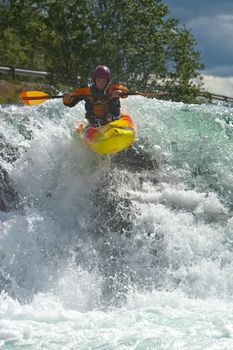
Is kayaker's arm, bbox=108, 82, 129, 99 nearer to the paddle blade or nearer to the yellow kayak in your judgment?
the yellow kayak

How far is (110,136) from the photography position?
29.1ft

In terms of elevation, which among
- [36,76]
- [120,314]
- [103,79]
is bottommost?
[36,76]

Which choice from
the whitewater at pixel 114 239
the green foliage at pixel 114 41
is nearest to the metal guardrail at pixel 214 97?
the green foliage at pixel 114 41

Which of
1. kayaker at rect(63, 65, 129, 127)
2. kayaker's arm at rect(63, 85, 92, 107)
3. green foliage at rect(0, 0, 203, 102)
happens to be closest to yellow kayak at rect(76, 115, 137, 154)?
kayaker at rect(63, 65, 129, 127)

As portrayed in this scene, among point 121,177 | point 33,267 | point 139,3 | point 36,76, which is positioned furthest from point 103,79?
point 139,3

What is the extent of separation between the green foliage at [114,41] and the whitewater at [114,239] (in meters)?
10.3

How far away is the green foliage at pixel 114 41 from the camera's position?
20.9m

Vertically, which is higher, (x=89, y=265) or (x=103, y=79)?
(x=103, y=79)

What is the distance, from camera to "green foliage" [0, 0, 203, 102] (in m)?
20.9

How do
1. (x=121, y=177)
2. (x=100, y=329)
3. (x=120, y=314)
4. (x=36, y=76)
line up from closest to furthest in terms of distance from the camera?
(x=100, y=329) < (x=120, y=314) < (x=121, y=177) < (x=36, y=76)

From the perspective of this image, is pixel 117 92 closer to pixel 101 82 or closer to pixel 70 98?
pixel 101 82

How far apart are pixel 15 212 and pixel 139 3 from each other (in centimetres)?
1447

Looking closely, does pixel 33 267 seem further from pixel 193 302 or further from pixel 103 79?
pixel 103 79

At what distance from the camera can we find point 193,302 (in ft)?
22.9
